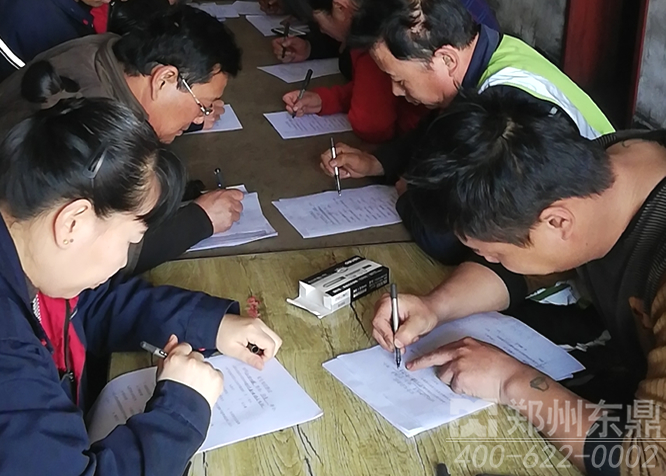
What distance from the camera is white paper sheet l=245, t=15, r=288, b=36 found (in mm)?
3359

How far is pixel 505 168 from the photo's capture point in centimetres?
111

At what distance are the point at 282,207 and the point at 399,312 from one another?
592 mm

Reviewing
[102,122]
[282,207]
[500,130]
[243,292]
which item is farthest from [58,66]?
[500,130]

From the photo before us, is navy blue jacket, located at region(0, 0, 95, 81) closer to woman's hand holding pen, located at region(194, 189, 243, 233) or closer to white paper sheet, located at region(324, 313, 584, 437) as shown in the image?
woman's hand holding pen, located at region(194, 189, 243, 233)

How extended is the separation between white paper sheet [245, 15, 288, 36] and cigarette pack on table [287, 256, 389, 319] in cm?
201

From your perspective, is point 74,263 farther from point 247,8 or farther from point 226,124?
point 247,8

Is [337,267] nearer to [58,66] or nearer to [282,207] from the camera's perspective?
[282,207]

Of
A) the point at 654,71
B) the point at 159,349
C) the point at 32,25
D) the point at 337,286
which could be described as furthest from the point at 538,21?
the point at 159,349

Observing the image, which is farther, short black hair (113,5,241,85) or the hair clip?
short black hair (113,5,241,85)

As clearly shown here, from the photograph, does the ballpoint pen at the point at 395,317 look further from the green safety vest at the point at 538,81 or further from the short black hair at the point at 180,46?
the short black hair at the point at 180,46

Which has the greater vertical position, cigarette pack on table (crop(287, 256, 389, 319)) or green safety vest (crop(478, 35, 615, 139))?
green safety vest (crop(478, 35, 615, 139))

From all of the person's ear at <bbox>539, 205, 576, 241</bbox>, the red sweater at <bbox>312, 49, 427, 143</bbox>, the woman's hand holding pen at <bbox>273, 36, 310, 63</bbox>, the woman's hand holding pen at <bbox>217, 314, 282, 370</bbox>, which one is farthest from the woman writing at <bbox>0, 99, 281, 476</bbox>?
the woman's hand holding pen at <bbox>273, 36, 310, 63</bbox>

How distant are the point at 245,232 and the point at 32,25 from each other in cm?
110

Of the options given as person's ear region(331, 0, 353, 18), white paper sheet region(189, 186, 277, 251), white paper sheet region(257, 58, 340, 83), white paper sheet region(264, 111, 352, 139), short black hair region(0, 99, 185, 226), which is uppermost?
short black hair region(0, 99, 185, 226)
